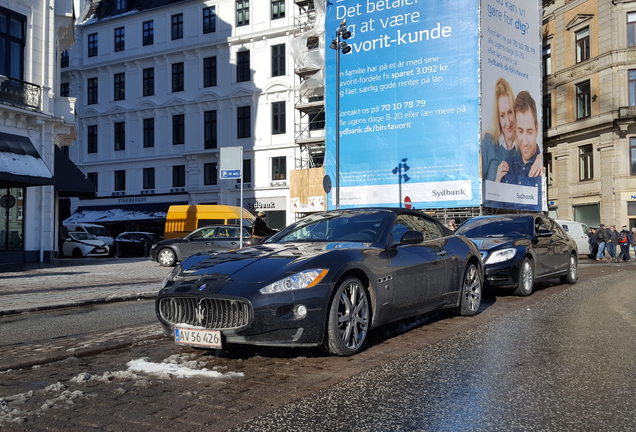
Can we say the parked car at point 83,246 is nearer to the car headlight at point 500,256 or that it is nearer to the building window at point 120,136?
the building window at point 120,136

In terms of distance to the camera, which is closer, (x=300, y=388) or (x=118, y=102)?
(x=300, y=388)

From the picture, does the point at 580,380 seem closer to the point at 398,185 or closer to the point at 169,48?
the point at 398,185

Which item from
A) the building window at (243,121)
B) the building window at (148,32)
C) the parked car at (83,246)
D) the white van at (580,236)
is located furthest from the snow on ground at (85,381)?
the building window at (148,32)

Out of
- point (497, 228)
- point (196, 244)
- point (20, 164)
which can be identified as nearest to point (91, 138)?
point (20, 164)

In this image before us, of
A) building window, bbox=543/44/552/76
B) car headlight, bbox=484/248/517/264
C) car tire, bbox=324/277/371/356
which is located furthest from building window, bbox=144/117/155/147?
car tire, bbox=324/277/371/356

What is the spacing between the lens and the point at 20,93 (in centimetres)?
1958

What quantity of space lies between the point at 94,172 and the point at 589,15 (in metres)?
35.8

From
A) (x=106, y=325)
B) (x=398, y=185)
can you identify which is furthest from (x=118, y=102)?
(x=106, y=325)

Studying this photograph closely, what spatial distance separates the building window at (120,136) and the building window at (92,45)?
6.10m

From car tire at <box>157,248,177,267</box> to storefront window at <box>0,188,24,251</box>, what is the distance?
4.63 meters

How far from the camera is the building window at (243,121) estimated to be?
134 feet

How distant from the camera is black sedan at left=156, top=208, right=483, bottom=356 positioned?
489 cm

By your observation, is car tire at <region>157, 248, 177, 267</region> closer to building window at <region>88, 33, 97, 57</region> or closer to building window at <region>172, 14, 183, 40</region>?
building window at <region>172, 14, 183, 40</region>

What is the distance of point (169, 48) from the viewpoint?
43656 mm
